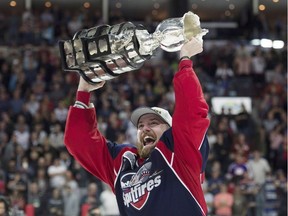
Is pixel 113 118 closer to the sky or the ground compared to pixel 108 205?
closer to the sky

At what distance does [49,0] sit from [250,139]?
693 cm

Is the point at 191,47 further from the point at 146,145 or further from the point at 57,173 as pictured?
the point at 57,173

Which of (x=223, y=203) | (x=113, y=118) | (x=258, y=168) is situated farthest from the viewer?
(x=113, y=118)

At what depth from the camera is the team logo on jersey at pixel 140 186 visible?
4488mm

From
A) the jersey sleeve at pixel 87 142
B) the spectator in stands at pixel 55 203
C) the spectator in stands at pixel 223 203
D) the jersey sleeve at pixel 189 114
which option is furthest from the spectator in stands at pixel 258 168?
the jersey sleeve at pixel 189 114

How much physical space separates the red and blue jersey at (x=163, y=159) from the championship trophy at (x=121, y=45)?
19 centimetres

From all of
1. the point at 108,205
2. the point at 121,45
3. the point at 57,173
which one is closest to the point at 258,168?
the point at 57,173

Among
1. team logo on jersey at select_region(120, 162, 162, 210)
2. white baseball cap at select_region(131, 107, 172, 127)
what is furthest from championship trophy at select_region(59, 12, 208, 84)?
team logo on jersey at select_region(120, 162, 162, 210)

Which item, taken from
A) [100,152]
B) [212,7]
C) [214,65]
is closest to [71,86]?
[214,65]

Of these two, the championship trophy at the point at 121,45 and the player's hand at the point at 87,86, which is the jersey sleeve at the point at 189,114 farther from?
the player's hand at the point at 87,86

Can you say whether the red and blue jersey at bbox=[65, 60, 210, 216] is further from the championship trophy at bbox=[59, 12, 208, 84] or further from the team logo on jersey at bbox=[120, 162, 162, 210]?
the championship trophy at bbox=[59, 12, 208, 84]

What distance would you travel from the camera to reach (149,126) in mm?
4727

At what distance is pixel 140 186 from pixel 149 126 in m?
0.36

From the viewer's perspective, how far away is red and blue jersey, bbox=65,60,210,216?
4254 millimetres
